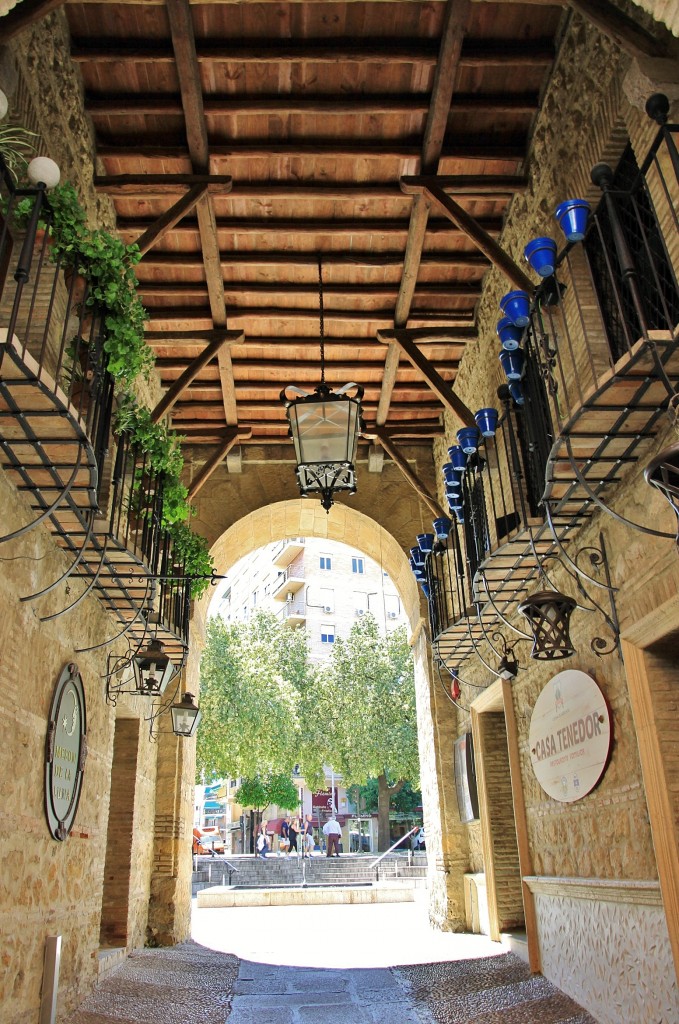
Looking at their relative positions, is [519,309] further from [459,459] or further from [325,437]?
[459,459]

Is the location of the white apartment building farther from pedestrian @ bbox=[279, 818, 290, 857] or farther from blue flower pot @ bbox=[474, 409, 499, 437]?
blue flower pot @ bbox=[474, 409, 499, 437]

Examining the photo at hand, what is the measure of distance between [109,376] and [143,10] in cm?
338

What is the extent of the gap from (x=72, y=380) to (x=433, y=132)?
4430mm

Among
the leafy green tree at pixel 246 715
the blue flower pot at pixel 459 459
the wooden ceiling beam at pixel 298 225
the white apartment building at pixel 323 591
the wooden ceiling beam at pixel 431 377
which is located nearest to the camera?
the blue flower pot at pixel 459 459

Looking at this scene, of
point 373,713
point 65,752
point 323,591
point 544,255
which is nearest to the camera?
point 544,255

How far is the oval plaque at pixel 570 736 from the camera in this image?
5.79 meters

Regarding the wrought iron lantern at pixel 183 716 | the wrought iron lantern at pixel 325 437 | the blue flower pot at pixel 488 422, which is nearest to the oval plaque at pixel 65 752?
the wrought iron lantern at pixel 325 437

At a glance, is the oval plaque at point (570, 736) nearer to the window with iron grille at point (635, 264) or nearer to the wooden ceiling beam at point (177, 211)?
the window with iron grille at point (635, 264)

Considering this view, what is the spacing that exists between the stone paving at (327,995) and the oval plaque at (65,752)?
5.29 feet

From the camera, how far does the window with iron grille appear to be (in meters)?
4.92

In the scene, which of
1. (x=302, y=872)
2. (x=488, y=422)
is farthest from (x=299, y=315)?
(x=302, y=872)

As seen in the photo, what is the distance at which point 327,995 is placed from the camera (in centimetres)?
712

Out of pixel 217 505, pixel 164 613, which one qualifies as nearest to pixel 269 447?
pixel 217 505

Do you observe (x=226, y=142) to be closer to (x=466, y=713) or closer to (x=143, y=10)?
(x=143, y=10)
